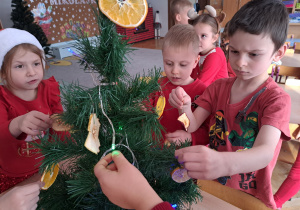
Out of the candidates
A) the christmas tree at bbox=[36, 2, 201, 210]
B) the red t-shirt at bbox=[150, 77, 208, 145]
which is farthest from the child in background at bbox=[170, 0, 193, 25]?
the christmas tree at bbox=[36, 2, 201, 210]

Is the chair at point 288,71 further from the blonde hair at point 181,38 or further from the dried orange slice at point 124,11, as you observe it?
the dried orange slice at point 124,11

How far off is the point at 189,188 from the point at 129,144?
26cm

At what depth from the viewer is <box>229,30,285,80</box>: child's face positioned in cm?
68

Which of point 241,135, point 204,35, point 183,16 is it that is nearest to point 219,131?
point 241,135

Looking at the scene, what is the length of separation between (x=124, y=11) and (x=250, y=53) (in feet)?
1.47

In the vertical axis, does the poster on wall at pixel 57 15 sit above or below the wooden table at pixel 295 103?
above

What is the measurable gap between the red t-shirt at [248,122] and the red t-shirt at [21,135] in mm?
643

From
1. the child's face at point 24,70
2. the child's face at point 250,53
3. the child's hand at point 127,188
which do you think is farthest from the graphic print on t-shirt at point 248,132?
the child's face at point 24,70

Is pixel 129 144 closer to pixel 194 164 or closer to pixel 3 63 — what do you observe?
pixel 194 164

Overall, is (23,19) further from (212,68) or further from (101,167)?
(101,167)

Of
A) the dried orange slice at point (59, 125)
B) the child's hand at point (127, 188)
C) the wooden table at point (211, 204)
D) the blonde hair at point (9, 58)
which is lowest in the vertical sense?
the wooden table at point (211, 204)

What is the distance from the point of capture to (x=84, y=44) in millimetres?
469

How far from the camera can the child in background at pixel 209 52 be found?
1471 mm

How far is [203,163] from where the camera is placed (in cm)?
42
